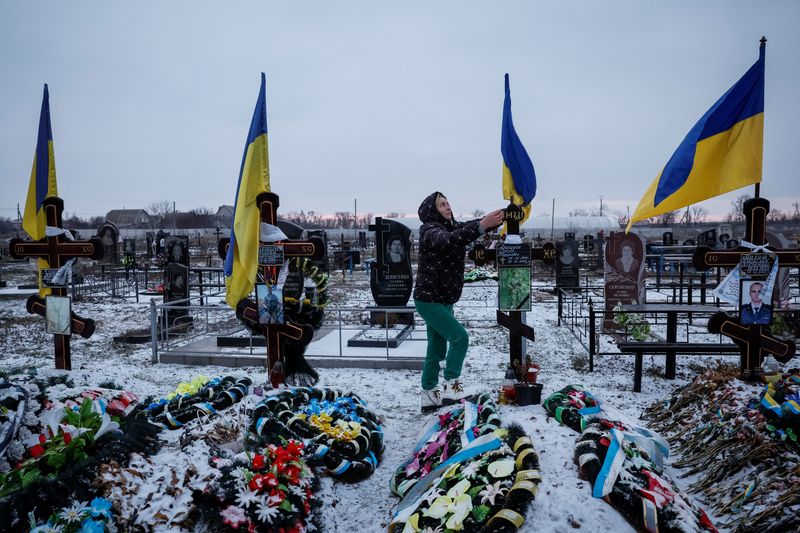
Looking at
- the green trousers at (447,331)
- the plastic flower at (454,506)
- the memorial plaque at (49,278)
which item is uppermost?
the memorial plaque at (49,278)

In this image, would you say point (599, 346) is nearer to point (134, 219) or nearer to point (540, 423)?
point (540, 423)

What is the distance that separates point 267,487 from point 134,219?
92.0 m

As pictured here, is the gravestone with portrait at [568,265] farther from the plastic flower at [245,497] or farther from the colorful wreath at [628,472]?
the plastic flower at [245,497]

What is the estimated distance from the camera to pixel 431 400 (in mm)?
4867

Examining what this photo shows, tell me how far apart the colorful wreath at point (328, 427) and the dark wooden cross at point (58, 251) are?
2594 mm

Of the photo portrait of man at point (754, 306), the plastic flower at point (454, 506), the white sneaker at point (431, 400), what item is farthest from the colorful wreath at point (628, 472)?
the photo portrait of man at point (754, 306)

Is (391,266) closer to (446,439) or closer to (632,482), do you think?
(446,439)

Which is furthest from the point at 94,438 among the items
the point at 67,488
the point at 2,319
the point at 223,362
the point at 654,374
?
the point at 2,319

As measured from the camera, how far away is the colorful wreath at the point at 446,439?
10.8 feet

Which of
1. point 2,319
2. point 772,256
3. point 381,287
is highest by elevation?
point 772,256

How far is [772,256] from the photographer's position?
476 centimetres

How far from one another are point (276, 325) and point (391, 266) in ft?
18.5

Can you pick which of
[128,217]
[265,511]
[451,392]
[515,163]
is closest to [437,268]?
[451,392]

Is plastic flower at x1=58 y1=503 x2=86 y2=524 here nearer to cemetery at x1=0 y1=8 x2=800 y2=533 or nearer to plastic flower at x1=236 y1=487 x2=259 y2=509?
cemetery at x1=0 y1=8 x2=800 y2=533
